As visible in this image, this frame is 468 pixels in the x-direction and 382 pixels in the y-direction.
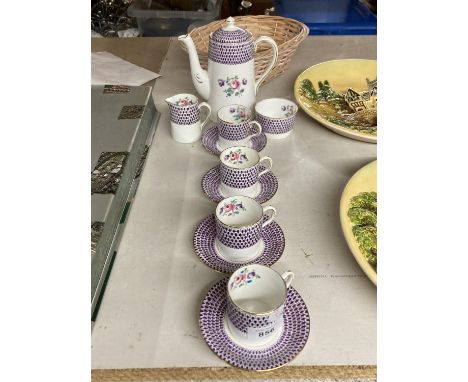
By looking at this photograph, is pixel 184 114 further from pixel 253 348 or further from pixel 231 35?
pixel 253 348

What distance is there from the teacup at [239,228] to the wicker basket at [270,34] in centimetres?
42

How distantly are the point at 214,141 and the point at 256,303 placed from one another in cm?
38

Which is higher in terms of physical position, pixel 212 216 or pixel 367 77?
pixel 367 77

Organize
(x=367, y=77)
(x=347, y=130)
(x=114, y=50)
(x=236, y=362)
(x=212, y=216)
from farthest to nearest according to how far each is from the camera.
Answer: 1. (x=114, y=50)
2. (x=367, y=77)
3. (x=347, y=130)
4. (x=212, y=216)
5. (x=236, y=362)

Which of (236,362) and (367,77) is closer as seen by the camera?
(236,362)

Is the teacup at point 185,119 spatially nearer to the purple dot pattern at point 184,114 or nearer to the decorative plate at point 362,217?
the purple dot pattern at point 184,114

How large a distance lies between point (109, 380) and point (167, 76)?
2.53 ft

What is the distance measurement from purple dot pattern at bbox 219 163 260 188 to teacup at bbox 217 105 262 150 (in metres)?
0.13

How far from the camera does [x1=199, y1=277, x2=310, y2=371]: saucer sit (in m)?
0.47

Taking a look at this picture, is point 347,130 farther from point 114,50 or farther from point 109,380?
point 114,50

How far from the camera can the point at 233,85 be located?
2.67ft

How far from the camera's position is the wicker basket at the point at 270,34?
95 centimetres

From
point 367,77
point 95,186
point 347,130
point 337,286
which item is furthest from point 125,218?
point 367,77

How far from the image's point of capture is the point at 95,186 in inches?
27.1
